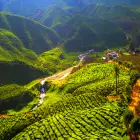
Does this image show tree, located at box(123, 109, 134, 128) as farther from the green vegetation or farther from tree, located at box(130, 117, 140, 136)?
the green vegetation

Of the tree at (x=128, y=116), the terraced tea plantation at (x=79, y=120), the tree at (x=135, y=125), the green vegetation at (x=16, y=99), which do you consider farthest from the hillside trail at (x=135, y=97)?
the green vegetation at (x=16, y=99)

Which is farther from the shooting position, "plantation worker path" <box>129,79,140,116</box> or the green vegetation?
the green vegetation

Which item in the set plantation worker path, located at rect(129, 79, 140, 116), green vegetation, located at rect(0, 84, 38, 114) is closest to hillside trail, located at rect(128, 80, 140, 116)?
plantation worker path, located at rect(129, 79, 140, 116)

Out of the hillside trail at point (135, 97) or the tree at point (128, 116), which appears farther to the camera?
the hillside trail at point (135, 97)

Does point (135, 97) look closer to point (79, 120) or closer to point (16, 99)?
point (79, 120)

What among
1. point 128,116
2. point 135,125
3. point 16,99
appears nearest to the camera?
point 135,125

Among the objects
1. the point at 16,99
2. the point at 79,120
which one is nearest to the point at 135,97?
the point at 79,120

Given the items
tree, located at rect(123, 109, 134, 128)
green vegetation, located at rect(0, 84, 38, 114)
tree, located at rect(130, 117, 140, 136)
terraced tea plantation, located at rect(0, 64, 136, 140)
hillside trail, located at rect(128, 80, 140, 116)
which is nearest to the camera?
tree, located at rect(130, 117, 140, 136)

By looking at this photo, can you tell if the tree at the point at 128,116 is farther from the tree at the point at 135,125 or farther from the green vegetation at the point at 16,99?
the green vegetation at the point at 16,99

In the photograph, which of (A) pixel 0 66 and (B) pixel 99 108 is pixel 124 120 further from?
(A) pixel 0 66
